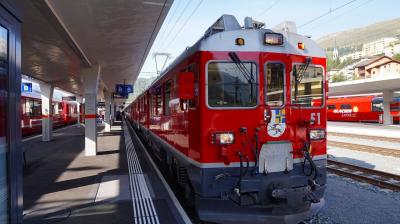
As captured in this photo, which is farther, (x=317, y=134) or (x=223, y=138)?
(x=317, y=134)

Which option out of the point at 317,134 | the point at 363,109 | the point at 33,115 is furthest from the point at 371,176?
the point at 363,109

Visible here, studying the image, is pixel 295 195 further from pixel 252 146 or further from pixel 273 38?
pixel 273 38

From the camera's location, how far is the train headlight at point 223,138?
4844 mm

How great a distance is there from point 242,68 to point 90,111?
31.4 feet

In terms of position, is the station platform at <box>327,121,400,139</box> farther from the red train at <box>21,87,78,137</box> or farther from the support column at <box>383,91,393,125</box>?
the red train at <box>21,87,78,137</box>

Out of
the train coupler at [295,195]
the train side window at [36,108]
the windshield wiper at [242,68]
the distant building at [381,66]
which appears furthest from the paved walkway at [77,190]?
the distant building at [381,66]

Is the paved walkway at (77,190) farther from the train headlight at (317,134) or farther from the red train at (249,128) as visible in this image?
the train headlight at (317,134)

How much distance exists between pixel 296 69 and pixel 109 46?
753 centimetres

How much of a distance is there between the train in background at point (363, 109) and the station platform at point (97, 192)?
2835 centimetres

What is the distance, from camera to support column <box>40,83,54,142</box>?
18.6m

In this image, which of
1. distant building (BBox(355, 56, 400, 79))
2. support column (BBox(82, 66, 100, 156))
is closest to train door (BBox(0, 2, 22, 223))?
support column (BBox(82, 66, 100, 156))

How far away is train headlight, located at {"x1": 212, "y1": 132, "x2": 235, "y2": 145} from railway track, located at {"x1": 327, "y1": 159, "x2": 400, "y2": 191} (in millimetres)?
4679

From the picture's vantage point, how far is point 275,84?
5.16m

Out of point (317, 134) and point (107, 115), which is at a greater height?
point (107, 115)
